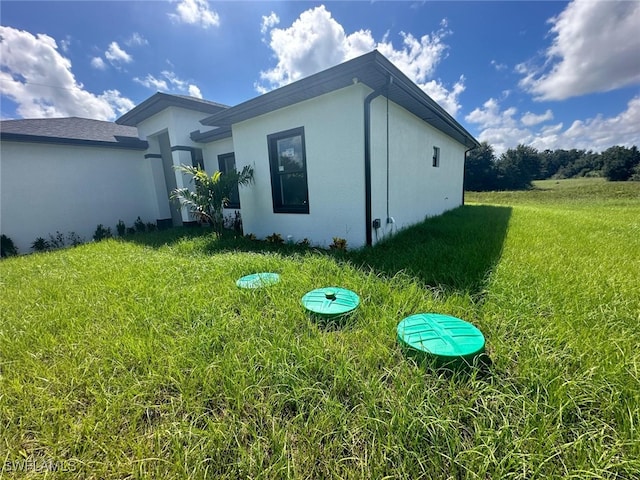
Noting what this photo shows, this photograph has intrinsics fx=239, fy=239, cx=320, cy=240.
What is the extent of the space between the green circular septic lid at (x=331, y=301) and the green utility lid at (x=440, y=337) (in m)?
0.48

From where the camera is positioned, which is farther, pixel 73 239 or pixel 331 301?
pixel 73 239

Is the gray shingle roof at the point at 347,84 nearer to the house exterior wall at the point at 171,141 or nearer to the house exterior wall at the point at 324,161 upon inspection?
the house exterior wall at the point at 324,161

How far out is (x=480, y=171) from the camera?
27797 mm

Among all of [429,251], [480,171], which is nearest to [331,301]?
[429,251]

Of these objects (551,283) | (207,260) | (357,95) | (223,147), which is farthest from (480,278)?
(223,147)

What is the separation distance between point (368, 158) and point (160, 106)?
638 centimetres

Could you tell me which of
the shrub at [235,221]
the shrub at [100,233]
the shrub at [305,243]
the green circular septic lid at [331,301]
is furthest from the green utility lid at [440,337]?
the shrub at [100,233]

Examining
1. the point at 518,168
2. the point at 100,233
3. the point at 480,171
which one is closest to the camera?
the point at 100,233

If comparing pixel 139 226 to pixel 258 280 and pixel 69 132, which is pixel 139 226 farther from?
pixel 258 280

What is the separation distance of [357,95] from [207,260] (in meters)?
3.45

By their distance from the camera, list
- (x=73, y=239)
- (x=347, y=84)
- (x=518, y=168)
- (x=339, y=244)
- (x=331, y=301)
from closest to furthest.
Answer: (x=331, y=301) → (x=347, y=84) → (x=339, y=244) → (x=73, y=239) → (x=518, y=168)

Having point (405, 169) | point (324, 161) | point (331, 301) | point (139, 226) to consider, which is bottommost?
point (331, 301)

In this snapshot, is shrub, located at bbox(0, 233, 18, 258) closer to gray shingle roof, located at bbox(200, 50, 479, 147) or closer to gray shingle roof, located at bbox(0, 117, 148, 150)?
gray shingle roof, located at bbox(0, 117, 148, 150)

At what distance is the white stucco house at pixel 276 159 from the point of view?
12.7 feet
